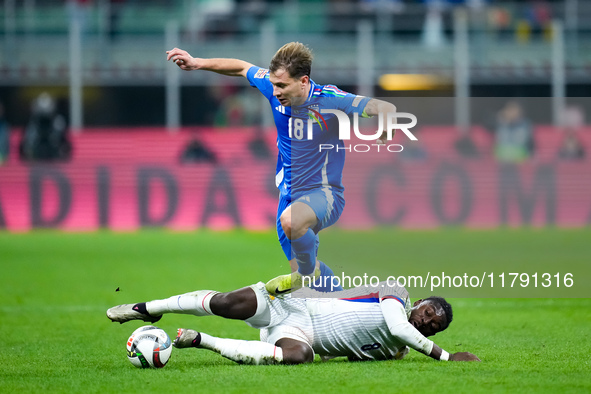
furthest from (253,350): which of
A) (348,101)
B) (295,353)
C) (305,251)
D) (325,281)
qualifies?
(348,101)

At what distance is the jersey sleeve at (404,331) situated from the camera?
20.0 feet

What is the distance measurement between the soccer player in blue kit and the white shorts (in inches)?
18.3

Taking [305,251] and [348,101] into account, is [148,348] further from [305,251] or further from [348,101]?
[348,101]

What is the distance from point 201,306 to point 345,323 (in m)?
1.04

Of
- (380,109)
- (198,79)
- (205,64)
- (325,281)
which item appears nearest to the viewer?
(380,109)

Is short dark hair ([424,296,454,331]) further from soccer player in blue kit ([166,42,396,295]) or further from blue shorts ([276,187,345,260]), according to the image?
blue shorts ([276,187,345,260])

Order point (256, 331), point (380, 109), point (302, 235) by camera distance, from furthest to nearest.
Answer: point (256, 331)
point (302, 235)
point (380, 109)

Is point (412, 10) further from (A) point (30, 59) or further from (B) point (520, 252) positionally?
(B) point (520, 252)

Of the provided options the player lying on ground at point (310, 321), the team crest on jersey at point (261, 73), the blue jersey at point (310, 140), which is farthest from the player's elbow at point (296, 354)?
the team crest on jersey at point (261, 73)

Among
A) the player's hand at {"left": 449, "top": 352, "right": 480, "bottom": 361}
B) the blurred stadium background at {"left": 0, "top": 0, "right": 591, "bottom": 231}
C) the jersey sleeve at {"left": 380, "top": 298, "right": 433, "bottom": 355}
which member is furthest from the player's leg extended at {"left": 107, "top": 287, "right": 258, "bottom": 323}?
the blurred stadium background at {"left": 0, "top": 0, "right": 591, "bottom": 231}

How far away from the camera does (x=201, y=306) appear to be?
6.44m

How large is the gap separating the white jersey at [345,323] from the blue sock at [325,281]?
→ 47 centimetres

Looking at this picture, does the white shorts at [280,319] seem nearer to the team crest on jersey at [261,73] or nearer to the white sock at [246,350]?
the white sock at [246,350]

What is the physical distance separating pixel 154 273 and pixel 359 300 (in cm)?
651
